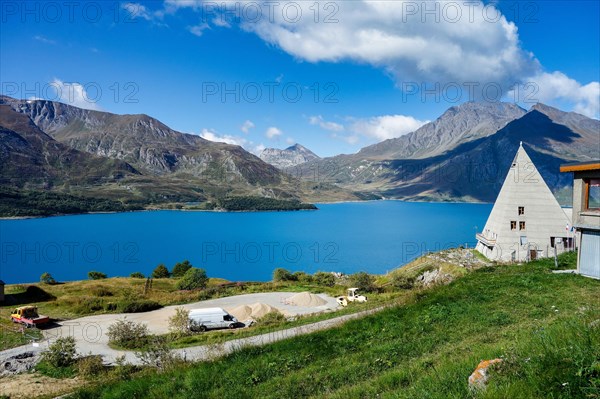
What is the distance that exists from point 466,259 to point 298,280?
77.1ft

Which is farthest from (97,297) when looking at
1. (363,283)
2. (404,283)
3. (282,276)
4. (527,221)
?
(527,221)

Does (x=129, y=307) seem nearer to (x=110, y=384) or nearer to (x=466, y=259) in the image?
(x=110, y=384)

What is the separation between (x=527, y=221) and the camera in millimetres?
29484

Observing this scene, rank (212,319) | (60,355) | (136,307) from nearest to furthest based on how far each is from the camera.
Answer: (60,355) → (212,319) → (136,307)

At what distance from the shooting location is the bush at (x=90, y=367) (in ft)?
50.0

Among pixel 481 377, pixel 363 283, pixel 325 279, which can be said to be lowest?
pixel 325 279

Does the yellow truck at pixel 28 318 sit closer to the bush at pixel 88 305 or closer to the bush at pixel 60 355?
the bush at pixel 88 305

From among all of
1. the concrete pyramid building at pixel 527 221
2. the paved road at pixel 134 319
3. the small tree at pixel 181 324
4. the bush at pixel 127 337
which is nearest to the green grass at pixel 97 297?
the paved road at pixel 134 319

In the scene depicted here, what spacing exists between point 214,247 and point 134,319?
87.2m

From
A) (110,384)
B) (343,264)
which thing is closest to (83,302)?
(110,384)

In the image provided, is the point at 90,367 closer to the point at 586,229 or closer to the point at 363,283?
the point at 586,229

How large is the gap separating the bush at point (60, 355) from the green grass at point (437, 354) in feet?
26.5

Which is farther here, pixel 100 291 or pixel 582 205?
pixel 100 291

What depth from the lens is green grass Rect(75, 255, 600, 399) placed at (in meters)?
4.93
